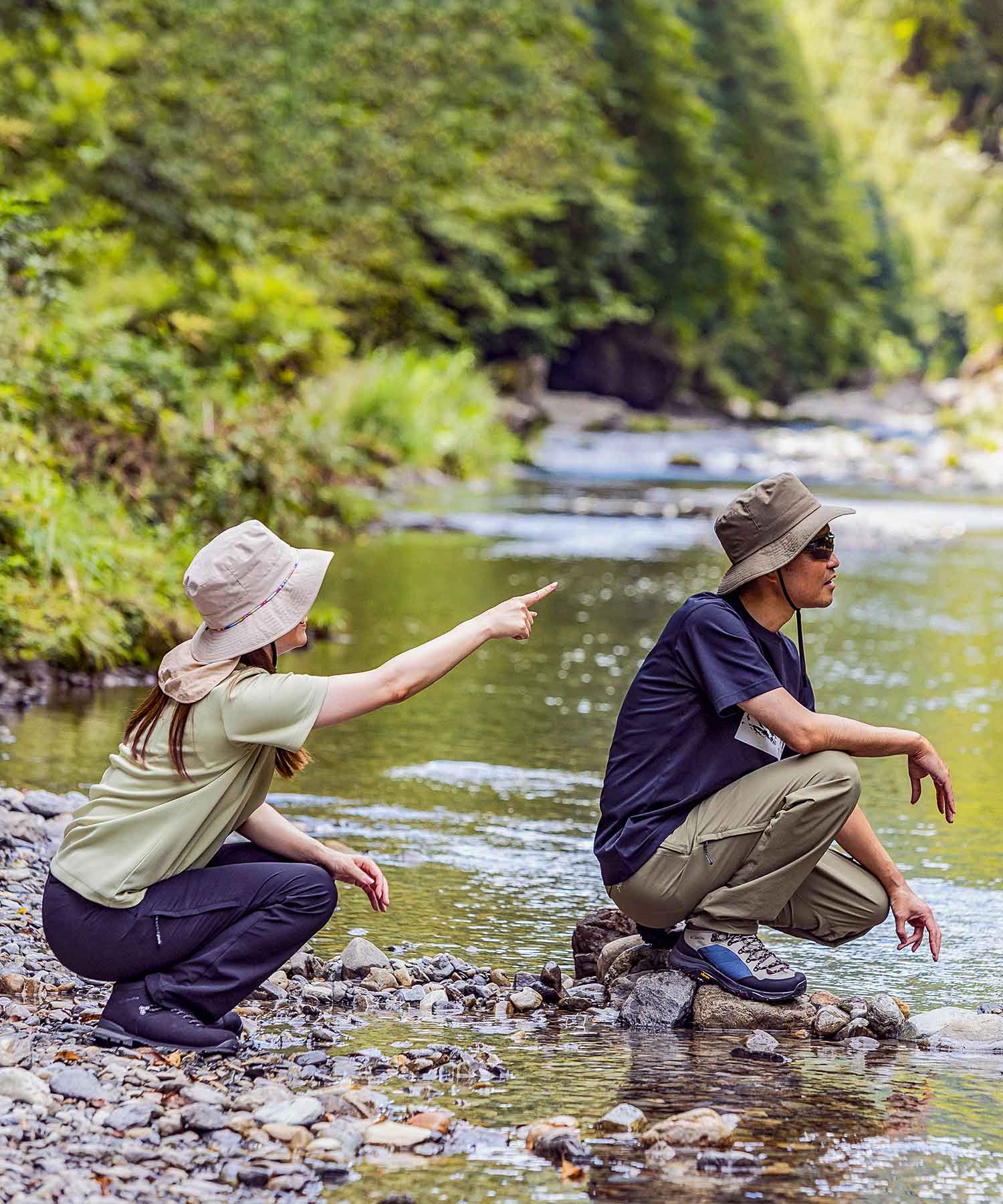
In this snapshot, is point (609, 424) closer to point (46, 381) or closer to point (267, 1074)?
point (46, 381)

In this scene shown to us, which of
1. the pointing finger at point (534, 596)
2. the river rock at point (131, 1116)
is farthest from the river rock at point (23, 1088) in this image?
the pointing finger at point (534, 596)

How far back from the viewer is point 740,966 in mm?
4438

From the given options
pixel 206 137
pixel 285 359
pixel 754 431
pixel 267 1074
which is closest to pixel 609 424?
pixel 754 431

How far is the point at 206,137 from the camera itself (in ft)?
106

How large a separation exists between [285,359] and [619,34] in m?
31.6

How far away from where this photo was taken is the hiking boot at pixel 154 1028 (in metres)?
3.90

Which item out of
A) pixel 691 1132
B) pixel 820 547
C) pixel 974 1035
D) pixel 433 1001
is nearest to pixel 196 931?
pixel 433 1001

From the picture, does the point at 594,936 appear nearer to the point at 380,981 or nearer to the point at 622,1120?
the point at 380,981

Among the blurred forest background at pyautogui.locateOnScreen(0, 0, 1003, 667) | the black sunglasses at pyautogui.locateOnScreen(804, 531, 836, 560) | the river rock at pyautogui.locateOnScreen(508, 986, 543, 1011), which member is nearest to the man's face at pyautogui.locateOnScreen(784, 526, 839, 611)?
the black sunglasses at pyautogui.locateOnScreen(804, 531, 836, 560)

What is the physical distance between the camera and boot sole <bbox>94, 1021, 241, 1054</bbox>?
12.8ft

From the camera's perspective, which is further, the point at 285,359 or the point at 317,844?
the point at 285,359

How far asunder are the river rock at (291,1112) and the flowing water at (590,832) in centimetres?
23

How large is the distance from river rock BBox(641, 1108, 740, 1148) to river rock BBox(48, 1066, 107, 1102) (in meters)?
1.11

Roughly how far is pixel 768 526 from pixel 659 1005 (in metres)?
1.27
